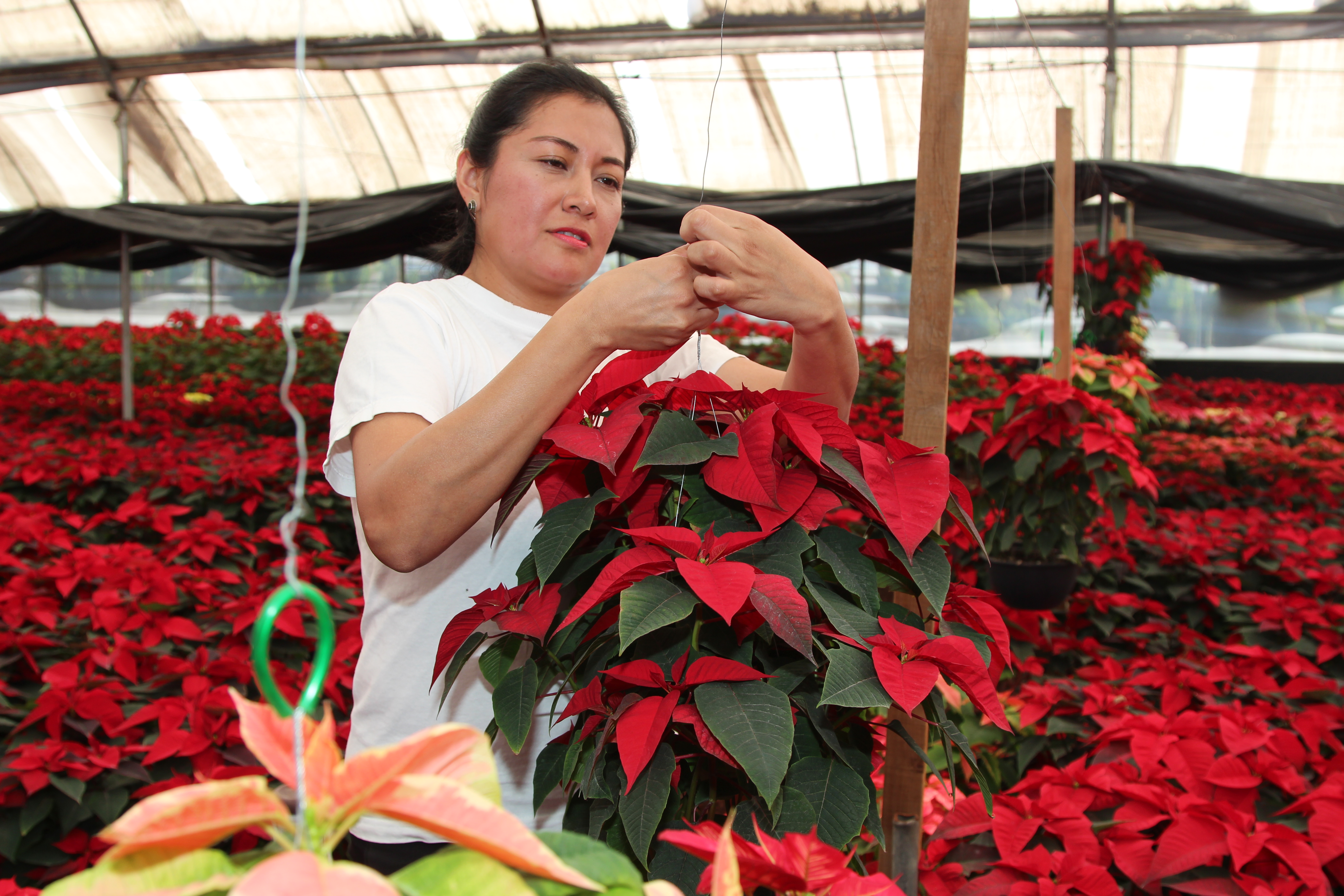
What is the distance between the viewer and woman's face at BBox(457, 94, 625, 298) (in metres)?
1.00

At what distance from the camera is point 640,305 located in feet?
2.53

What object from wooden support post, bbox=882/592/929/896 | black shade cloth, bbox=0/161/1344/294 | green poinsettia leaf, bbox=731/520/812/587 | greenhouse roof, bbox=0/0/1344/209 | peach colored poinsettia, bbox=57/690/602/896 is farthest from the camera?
greenhouse roof, bbox=0/0/1344/209

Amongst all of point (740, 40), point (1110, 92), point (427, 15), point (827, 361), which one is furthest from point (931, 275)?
point (1110, 92)

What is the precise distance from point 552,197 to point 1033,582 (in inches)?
78.7

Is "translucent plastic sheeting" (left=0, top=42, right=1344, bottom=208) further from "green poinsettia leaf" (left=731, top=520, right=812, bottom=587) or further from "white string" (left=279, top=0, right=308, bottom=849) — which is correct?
"white string" (left=279, top=0, right=308, bottom=849)

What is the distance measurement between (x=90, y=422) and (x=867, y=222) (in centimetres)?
432

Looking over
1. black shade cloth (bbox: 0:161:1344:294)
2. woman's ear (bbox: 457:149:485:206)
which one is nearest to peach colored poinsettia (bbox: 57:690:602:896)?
woman's ear (bbox: 457:149:485:206)

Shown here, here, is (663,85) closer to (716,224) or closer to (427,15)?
(427,15)

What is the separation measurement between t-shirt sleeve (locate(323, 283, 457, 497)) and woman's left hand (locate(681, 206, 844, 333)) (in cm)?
27

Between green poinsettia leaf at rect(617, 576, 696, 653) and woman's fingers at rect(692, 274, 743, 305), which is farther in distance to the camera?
woman's fingers at rect(692, 274, 743, 305)

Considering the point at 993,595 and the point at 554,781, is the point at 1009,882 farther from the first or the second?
the point at 554,781

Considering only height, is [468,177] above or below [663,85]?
below

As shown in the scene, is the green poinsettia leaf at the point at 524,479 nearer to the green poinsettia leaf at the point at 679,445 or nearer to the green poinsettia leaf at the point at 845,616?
the green poinsettia leaf at the point at 679,445

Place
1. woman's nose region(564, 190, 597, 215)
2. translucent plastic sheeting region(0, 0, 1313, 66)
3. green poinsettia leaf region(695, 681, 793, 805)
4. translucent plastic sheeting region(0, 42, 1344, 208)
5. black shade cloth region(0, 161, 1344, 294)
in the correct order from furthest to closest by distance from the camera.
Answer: translucent plastic sheeting region(0, 42, 1344, 208) → translucent plastic sheeting region(0, 0, 1313, 66) → black shade cloth region(0, 161, 1344, 294) → woman's nose region(564, 190, 597, 215) → green poinsettia leaf region(695, 681, 793, 805)
